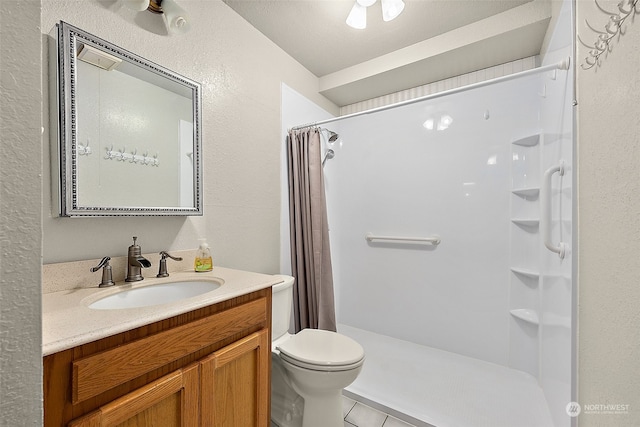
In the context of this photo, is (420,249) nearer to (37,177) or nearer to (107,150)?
(107,150)

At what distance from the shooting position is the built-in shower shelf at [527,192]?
1.95 meters

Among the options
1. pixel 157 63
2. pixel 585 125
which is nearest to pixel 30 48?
pixel 157 63

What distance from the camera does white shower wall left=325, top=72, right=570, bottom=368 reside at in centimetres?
211

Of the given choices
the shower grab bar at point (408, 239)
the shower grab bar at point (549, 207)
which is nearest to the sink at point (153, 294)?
the shower grab bar at point (549, 207)

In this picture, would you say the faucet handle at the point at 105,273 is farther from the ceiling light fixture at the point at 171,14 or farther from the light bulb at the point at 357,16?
the light bulb at the point at 357,16

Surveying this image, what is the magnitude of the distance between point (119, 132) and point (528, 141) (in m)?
2.48

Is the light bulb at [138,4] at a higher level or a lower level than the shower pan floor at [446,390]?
higher

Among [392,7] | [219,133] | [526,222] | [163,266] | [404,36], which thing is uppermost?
[404,36]

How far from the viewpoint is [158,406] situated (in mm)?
798

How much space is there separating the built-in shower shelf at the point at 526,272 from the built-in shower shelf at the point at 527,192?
1.76 feet


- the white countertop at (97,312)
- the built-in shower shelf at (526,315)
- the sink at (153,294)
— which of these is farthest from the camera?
the built-in shower shelf at (526,315)

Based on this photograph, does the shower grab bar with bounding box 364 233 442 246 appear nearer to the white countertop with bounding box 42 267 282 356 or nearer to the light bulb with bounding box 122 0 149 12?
the white countertop with bounding box 42 267 282 356

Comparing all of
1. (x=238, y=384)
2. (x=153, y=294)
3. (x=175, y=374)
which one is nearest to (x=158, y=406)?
(x=175, y=374)

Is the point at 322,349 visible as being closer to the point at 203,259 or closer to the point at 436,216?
the point at 203,259
